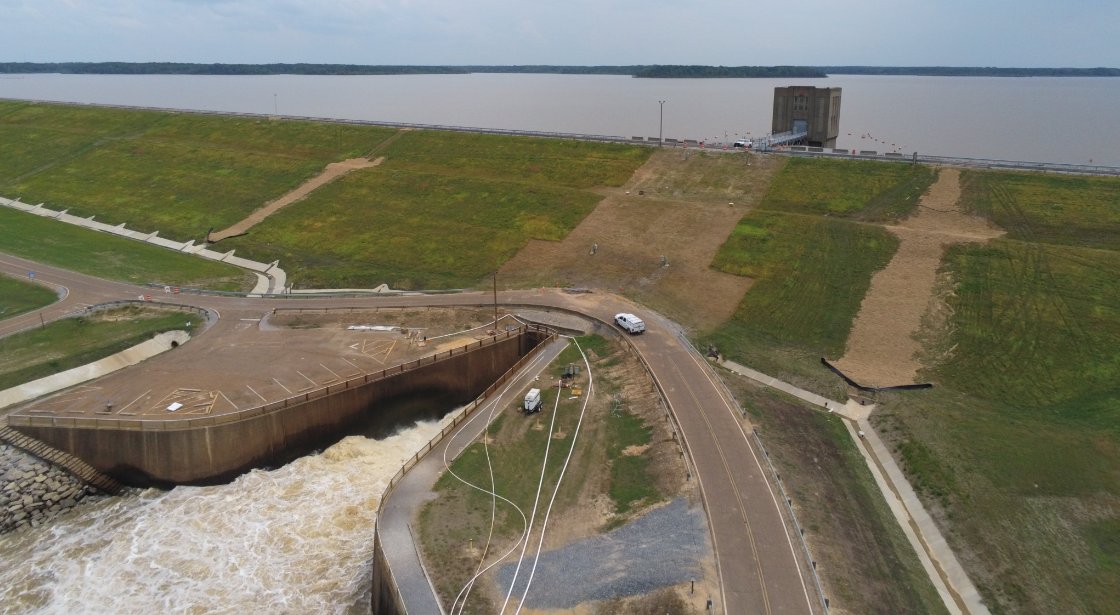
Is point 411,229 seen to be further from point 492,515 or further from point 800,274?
point 492,515

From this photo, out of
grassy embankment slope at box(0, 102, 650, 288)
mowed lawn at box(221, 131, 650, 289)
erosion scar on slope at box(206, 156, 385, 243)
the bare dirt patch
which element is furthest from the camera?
erosion scar on slope at box(206, 156, 385, 243)

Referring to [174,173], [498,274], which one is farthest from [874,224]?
[174,173]

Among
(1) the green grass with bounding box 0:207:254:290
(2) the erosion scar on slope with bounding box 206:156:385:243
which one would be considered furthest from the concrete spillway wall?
(2) the erosion scar on slope with bounding box 206:156:385:243

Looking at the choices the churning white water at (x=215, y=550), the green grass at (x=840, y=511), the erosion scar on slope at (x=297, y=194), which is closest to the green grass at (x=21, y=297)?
the erosion scar on slope at (x=297, y=194)

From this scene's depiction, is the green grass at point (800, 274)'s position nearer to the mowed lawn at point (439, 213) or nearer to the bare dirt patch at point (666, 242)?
the bare dirt patch at point (666, 242)

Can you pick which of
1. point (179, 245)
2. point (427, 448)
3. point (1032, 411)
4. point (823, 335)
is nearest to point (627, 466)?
point (427, 448)

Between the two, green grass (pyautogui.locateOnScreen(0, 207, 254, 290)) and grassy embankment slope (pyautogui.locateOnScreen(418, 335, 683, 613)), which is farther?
green grass (pyautogui.locateOnScreen(0, 207, 254, 290))

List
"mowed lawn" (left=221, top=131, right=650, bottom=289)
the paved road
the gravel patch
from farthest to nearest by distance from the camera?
"mowed lawn" (left=221, top=131, right=650, bottom=289) → the gravel patch → the paved road

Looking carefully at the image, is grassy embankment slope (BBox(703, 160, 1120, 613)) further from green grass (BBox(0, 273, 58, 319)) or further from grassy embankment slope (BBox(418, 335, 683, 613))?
green grass (BBox(0, 273, 58, 319))
